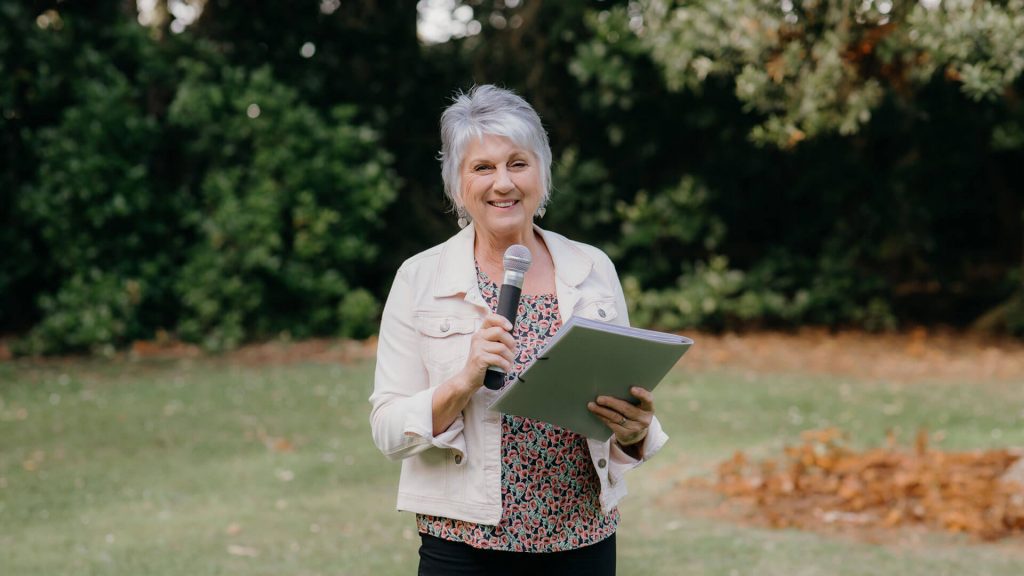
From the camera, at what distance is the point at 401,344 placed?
2721 millimetres

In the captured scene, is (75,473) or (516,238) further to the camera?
(75,473)

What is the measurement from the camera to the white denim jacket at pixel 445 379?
262cm

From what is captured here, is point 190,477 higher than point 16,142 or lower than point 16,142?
lower

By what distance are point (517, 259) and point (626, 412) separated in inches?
16.8

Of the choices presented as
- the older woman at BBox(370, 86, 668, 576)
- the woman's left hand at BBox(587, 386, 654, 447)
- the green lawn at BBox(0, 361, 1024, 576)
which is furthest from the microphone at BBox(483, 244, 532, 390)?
the green lawn at BBox(0, 361, 1024, 576)

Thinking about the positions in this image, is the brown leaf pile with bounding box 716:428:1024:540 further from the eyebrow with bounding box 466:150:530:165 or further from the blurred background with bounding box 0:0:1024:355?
the blurred background with bounding box 0:0:1024:355

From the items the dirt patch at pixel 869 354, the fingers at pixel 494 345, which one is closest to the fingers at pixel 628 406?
the fingers at pixel 494 345

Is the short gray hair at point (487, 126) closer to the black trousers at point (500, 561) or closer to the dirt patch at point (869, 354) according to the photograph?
the black trousers at point (500, 561)

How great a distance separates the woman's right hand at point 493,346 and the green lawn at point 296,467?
3331mm

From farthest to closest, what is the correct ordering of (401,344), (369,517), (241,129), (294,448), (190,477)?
(241,129) → (294,448) → (190,477) → (369,517) → (401,344)

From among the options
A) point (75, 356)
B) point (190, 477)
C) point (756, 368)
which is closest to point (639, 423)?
point (190, 477)

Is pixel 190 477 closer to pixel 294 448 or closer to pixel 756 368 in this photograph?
pixel 294 448

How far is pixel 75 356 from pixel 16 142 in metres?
2.65

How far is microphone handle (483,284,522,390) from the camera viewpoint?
8.11 ft
